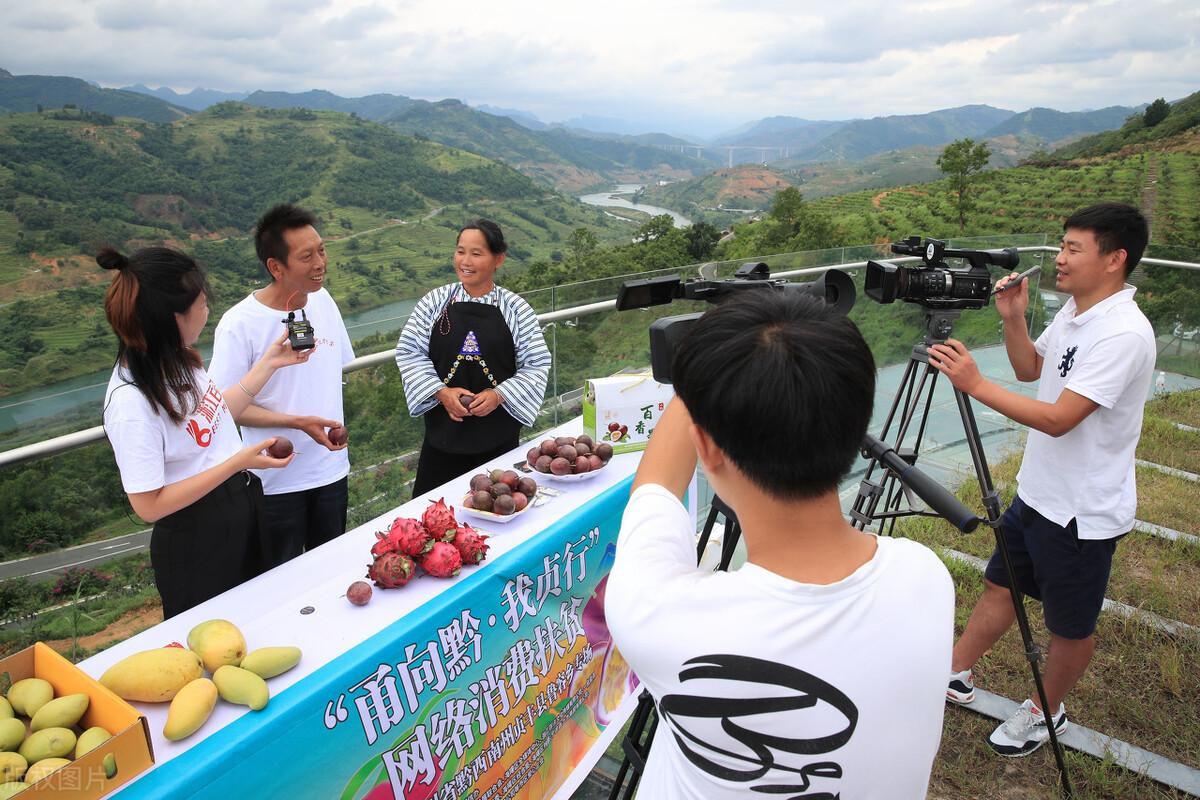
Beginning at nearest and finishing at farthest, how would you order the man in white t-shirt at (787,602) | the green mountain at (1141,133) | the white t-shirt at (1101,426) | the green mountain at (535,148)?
the man in white t-shirt at (787,602) → the white t-shirt at (1101,426) → the green mountain at (1141,133) → the green mountain at (535,148)

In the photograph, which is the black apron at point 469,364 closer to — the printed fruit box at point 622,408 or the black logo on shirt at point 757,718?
the printed fruit box at point 622,408

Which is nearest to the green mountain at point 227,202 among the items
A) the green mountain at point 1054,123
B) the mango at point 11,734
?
the mango at point 11,734

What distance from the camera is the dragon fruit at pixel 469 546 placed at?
1.65 metres

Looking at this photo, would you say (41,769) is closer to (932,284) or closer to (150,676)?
(150,676)

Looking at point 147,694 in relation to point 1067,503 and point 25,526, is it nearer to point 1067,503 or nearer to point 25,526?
point 25,526

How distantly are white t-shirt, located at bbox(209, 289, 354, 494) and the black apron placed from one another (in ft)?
1.13

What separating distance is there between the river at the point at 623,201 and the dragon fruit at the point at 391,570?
80566 mm

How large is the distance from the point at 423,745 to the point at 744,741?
102 centimetres

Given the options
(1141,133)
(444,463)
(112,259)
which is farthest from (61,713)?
(1141,133)

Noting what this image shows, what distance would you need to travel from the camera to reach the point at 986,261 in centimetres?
221

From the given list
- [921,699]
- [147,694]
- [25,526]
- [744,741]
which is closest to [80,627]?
[25,526]

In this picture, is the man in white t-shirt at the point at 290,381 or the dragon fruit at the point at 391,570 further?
the man in white t-shirt at the point at 290,381

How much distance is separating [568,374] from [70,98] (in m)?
112

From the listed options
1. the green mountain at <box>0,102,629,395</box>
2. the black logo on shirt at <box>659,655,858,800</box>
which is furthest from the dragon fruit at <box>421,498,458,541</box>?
the green mountain at <box>0,102,629,395</box>
